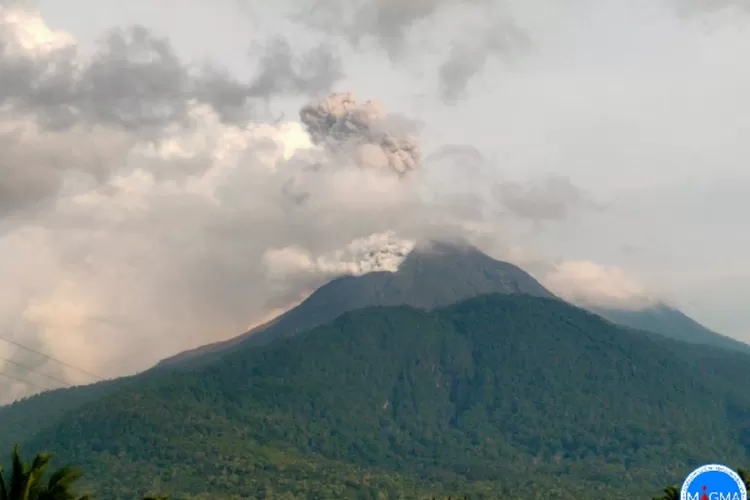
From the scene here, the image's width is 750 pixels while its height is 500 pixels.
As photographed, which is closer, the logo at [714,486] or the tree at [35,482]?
the tree at [35,482]

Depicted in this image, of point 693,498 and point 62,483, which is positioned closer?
point 62,483

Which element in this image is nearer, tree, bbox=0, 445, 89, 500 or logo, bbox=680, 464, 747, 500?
tree, bbox=0, 445, 89, 500

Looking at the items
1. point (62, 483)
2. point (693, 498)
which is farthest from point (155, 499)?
point (693, 498)

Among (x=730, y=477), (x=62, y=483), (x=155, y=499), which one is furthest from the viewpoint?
(x=155, y=499)

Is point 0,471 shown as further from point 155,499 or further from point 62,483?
point 155,499

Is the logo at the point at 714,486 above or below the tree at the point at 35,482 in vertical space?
below
